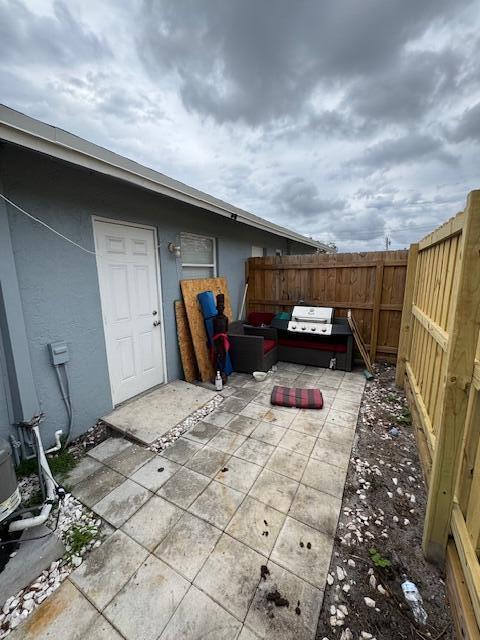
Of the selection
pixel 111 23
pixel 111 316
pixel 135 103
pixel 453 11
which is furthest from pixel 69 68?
pixel 453 11

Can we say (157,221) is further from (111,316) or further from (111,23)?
(111,23)

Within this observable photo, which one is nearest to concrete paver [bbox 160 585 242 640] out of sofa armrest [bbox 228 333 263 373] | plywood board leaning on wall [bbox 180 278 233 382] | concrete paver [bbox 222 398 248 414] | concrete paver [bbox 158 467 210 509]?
concrete paver [bbox 158 467 210 509]

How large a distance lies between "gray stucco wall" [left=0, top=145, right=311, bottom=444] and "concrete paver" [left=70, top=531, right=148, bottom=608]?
1329 mm

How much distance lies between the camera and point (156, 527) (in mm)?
1677

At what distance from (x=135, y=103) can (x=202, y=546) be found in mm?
5180

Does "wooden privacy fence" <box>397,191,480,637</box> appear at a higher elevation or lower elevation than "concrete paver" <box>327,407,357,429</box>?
higher

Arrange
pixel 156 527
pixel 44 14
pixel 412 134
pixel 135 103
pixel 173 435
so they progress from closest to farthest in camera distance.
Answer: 1. pixel 156 527
2. pixel 44 14
3. pixel 173 435
4. pixel 135 103
5. pixel 412 134

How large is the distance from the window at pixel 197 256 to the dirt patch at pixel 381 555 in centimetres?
329

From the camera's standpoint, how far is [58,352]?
2.35 m

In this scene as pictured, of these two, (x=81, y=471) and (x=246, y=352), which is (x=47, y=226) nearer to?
(x=81, y=471)

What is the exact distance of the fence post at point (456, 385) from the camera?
1192mm

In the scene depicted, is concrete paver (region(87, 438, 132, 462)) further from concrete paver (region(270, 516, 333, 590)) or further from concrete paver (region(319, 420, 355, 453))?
concrete paver (region(319, 420, 355, 453))

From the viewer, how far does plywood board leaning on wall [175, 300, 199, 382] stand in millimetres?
3791

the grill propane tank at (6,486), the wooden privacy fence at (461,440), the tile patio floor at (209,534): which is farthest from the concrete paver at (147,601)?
the wooden privacy fence at (461,440)
